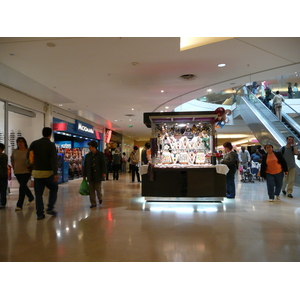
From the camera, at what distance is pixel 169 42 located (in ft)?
15.3

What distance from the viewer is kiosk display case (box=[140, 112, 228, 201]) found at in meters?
5.78

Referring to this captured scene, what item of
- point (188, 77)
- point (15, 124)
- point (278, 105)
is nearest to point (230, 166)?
point (188, 77)

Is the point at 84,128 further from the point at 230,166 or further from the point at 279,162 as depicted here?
the point at 279,162

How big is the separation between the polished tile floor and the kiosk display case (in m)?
0.41

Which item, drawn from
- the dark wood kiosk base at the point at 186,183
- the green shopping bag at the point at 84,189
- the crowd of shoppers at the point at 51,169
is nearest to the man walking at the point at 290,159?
the crowd of shoppers at the point at 51,169

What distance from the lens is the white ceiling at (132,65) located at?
4.77 meters

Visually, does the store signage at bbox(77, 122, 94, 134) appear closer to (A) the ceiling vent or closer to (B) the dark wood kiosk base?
(A) the ceiling vent

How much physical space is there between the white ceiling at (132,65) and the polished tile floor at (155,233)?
3207 millimetres

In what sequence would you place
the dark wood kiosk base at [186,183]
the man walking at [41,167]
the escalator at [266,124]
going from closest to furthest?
the man walking at [41,167], the dark wood kiosk base at [186,183], the escalator at [266,124]

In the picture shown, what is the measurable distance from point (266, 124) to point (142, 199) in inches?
302

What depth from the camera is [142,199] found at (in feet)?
21.1

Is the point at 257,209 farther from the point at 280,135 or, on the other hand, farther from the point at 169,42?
the point at 280,135

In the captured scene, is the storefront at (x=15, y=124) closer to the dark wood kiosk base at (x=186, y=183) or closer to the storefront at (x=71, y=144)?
the storefront at (x=71, y=144)

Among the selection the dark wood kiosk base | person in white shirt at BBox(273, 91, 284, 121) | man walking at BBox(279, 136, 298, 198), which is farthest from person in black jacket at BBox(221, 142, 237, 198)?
person in white shirt at BBox(273, 91, 284, 121)
